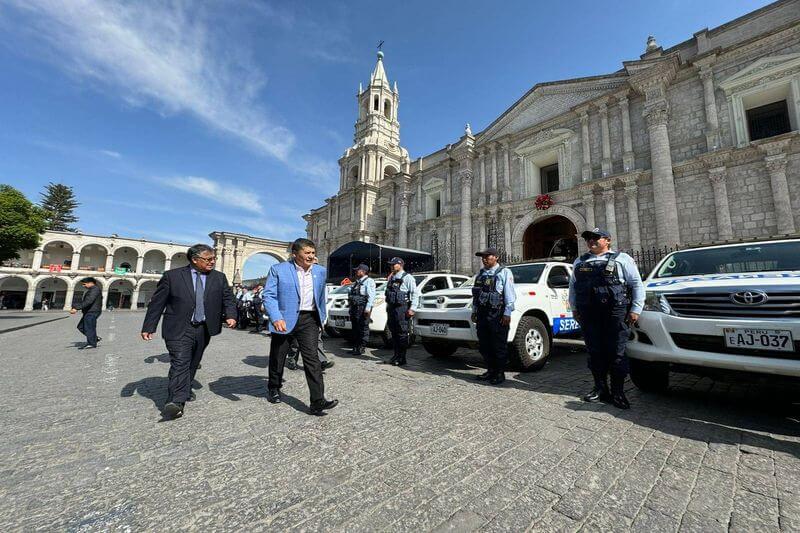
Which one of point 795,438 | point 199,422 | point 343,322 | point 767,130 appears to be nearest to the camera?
point 795,438

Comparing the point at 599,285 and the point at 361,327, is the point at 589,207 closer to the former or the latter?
the point at 361,327

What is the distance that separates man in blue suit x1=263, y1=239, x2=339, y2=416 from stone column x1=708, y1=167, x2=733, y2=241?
1376 cm

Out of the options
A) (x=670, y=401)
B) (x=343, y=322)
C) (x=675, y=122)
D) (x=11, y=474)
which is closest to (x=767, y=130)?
(x=675, y=122)

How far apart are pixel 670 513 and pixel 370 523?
1.54 metres

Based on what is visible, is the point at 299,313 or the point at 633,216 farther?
the point at 633,216

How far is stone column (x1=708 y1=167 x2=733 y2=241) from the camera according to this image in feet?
36.1

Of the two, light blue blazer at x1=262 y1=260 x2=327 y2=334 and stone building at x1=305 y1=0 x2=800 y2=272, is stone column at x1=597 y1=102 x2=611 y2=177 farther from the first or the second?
light blue blazer at x1=262 y1=260 x2=327 y2=334

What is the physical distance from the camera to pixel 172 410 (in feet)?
10.0

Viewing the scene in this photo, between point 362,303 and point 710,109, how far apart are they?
14491 mm

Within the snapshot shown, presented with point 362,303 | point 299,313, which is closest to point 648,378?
point 299,313

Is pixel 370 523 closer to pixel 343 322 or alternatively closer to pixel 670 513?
pixel 670 513

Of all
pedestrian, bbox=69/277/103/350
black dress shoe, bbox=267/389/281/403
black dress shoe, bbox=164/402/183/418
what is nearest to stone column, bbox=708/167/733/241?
black dress shoe, bbox=267/389/281/403

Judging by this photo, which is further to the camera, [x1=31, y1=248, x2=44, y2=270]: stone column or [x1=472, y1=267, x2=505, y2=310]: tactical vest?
[x1=31, y1=248, x2=44, y2=270]: stone column

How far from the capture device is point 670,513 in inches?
66.9
